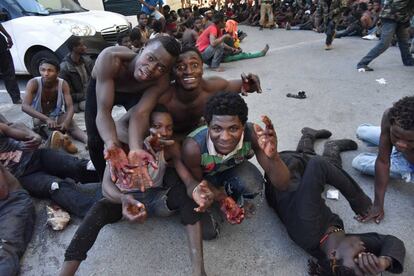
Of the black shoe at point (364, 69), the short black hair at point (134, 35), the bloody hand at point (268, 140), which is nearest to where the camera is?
the bloody hand at point (268, 140)

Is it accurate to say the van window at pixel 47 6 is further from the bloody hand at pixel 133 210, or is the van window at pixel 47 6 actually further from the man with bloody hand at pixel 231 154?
the bloody hand at pixel 133 210

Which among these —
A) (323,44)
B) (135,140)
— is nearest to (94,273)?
(135,140)

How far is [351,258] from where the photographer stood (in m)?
1.77

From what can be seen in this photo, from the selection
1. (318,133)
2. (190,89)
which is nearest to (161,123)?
(190,89)

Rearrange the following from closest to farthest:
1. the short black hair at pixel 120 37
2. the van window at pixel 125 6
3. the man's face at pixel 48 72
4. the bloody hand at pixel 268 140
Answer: the bloody hand at pixel 268 140 < the man's face at pixel 48 72 < the short black hair at pixel 120 37 < the van window at pixel 125 6

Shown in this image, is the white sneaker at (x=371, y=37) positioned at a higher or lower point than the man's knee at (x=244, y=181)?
lower

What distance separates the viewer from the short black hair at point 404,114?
6.58 feet

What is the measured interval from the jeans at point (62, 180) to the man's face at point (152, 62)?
3.40 ft

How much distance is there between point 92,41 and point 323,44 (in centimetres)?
526

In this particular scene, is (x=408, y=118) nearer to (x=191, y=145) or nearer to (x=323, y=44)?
(x=191, y=145)

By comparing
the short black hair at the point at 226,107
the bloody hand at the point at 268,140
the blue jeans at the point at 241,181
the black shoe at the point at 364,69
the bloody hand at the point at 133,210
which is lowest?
the black shoe at the point at 364,69

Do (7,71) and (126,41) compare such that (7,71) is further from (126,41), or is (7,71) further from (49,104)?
(126,41)

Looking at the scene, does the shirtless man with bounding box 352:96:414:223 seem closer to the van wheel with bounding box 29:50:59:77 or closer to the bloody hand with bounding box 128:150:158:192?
the bloody hand with bounding box 128:150:158:192

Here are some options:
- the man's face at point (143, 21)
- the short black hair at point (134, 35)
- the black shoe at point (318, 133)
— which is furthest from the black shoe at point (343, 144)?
the man's face at point (143, 21)
